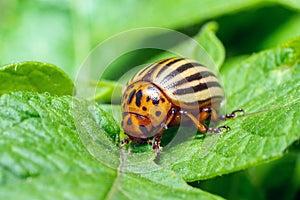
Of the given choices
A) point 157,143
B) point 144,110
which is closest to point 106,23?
point 144,110

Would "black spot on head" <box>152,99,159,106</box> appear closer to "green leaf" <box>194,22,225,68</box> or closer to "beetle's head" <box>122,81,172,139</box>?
"beetle's head" <box>122,81,172,139</box>

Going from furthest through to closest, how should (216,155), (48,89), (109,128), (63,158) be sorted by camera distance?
(48,89) < (109,128) < (216,155) < (63,158)

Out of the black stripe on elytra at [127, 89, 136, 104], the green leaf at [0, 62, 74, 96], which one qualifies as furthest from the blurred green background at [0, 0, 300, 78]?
the green leaf at [0, 62, 74, 96]

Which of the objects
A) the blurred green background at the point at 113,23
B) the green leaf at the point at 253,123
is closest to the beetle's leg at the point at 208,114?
the green leaf at the point at 253,123

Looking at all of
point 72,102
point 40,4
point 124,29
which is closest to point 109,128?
point 72,102

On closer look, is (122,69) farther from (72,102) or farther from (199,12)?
(72,102)

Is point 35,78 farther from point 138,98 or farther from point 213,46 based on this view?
point 213,46
